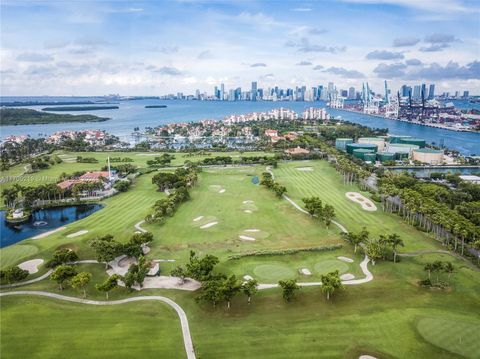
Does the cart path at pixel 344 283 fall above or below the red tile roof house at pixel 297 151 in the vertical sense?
below

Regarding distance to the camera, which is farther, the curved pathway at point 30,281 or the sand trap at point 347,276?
the sand trap at point 347,276

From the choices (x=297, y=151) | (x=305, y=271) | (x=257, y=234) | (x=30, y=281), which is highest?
(x=297, y=151)

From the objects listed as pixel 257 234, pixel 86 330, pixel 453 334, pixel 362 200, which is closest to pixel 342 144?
pixel 362 200

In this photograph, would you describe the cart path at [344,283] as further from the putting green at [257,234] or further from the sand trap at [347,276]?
the putting green at [257,234]

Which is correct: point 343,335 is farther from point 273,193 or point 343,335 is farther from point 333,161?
point 333,161

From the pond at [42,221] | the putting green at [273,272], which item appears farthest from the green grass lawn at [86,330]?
the pond at [42,221]

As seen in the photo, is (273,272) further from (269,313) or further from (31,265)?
(31,265)
